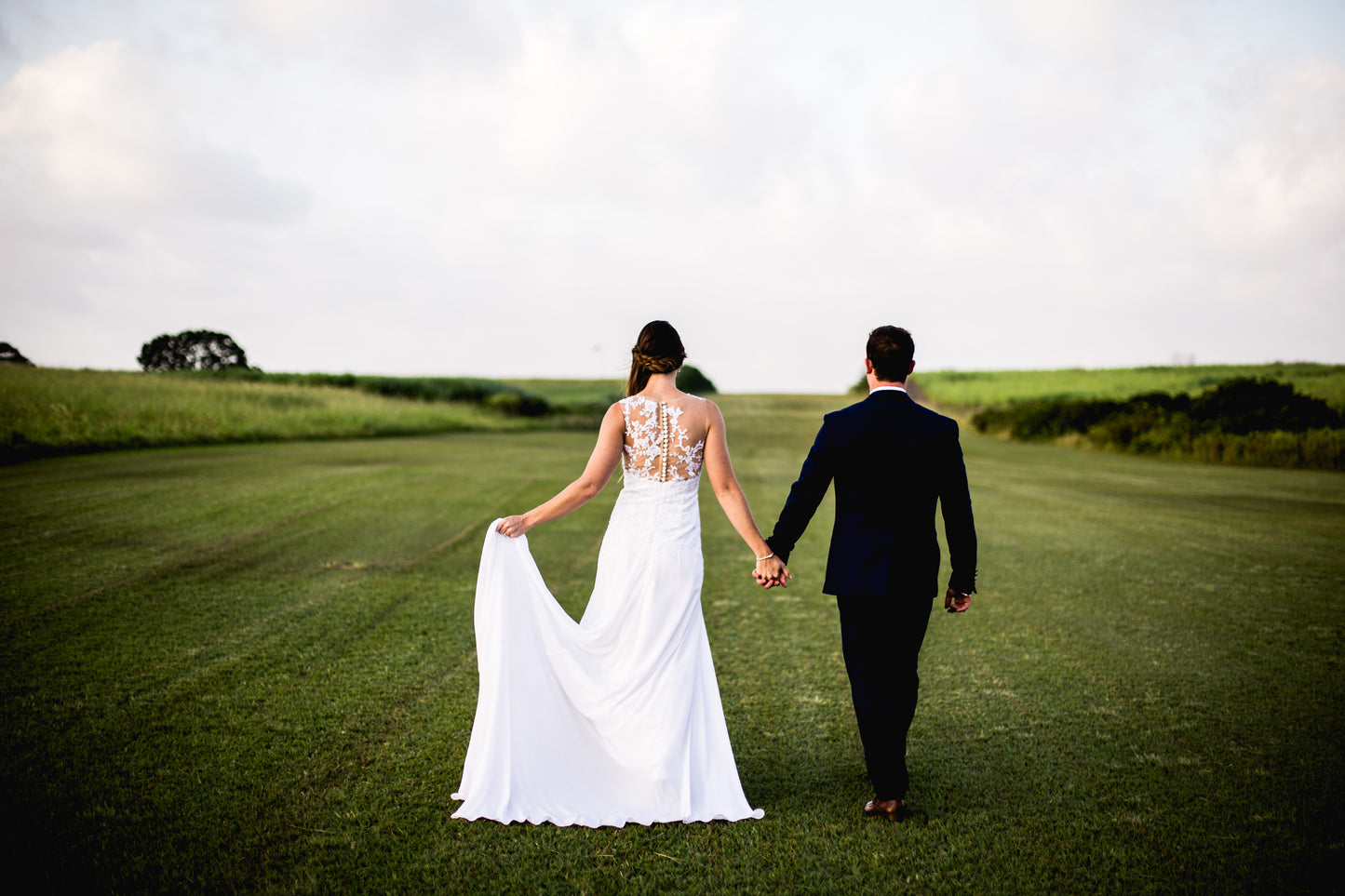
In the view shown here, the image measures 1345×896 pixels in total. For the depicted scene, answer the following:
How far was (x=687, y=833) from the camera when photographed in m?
3.73

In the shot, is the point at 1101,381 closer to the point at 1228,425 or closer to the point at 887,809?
the point at 1228,425

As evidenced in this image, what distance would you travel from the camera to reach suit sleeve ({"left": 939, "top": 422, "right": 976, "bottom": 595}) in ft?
12.7

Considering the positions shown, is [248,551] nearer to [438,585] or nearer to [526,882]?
[438,585]

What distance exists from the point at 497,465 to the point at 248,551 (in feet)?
38.1

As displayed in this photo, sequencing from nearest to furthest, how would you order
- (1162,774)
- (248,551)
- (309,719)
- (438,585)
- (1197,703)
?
(1162,774) → (309,719) → (1197,703) → (438,585) → (248,551)

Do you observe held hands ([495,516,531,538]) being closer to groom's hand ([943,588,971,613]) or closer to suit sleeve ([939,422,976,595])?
suit sleeve ([939,422,976,595])

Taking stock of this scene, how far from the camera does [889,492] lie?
3.88 m

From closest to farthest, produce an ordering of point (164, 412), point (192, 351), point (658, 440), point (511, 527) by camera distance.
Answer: point (658, 440)
point (511, 527)
point (164, 412)
point (192, 351)

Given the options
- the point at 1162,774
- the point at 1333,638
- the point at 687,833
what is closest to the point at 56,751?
the point at 687,833

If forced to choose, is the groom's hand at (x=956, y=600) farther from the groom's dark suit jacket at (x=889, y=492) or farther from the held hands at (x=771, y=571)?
the held hands at (x=771, y=571)

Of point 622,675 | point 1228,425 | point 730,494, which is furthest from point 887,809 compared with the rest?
point 1228,425

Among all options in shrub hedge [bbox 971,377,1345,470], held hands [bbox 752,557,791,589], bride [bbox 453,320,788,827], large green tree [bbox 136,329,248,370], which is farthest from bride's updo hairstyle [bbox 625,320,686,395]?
large green tree [bbox 136,329,248,370]

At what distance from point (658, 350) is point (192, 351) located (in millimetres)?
58171

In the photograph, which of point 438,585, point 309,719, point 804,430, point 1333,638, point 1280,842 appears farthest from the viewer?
point 804,430
